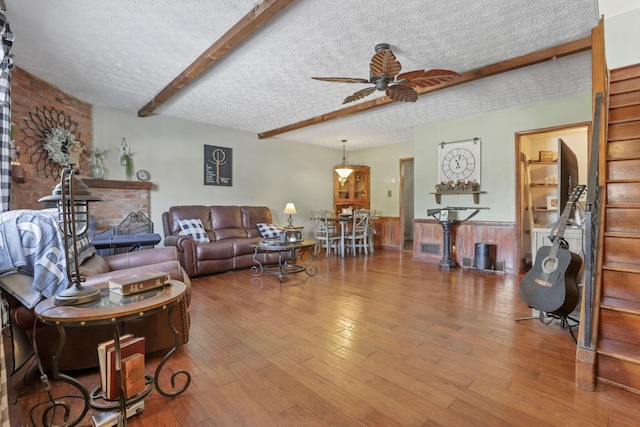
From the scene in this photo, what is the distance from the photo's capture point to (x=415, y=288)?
3689 mm

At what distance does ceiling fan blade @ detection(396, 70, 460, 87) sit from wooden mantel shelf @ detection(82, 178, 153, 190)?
4.13 m

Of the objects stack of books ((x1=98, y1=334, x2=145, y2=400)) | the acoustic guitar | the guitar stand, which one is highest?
the acoustic guitar

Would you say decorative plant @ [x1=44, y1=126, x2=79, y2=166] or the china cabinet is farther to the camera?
the china cabinet

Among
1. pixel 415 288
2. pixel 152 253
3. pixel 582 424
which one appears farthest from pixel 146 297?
pixel 415 288

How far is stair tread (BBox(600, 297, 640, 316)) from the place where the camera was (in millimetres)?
1729

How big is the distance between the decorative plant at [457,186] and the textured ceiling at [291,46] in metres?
1.20

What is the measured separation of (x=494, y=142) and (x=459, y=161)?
58 centimetres

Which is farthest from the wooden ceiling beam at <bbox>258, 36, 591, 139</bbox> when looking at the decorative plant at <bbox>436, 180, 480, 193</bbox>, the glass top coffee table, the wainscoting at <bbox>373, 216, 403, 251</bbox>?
the wainscoting at <bbox>373, 216, 403, 251</bbox>

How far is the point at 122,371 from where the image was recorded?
1420 mm

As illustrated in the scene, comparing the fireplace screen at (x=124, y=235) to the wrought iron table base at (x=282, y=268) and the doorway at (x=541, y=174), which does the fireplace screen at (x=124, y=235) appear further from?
the doorway at (x=541, y=174)

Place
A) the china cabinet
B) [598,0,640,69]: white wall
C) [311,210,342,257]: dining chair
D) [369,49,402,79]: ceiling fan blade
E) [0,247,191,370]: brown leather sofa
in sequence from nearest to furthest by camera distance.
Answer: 1. [0,247,191,370]: brown leather sofa
2. [369,49,402,79]: ceiling fan blade
3. [598,0,640,69]: white wall
4. [311,210,342,257]: dining chair
5. the china cabinet

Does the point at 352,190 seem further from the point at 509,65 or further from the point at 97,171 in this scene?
the point at 97,171

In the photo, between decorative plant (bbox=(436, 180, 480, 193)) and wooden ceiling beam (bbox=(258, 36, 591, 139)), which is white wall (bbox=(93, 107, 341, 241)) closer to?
wooden ceiling beam (bbox=(258, 36, 591, 139))

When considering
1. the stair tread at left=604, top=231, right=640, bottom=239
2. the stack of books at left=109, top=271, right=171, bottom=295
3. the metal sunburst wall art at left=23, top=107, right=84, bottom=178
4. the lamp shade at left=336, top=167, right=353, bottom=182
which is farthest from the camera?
the lamp shade at left=336, top=167, right=353, bottom=182
